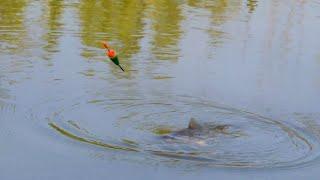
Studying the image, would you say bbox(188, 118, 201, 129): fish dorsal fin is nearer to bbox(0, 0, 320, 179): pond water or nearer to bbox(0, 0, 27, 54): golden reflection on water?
bbox(0, 0, 320, 179): pond water

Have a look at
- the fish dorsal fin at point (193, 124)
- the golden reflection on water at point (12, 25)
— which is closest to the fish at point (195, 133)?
the fish dorsal fin at point (193, 124)

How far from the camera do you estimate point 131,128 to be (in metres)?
7.43

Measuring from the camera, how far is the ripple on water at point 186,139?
6.75m

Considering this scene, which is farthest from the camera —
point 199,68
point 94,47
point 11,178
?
point 94,47

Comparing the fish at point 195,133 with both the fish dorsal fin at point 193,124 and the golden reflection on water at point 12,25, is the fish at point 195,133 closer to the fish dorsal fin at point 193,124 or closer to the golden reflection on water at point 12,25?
the fish dorsal fin at point 193,124

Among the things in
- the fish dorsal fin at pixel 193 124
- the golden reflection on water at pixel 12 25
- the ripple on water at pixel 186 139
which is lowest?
the golden reflection on water at pixel 12 25

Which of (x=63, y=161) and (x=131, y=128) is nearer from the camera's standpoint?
(x=63, y=161)

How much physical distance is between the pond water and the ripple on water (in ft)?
0.03

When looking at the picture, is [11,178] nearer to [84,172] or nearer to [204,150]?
[84,172]

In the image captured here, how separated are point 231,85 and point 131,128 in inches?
81.5

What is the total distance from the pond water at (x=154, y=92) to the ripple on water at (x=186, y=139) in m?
0.01

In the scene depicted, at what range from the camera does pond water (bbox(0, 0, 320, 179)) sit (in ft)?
21.5

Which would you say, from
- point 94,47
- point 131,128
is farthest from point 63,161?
point 94,47

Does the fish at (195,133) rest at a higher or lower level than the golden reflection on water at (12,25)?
higher
